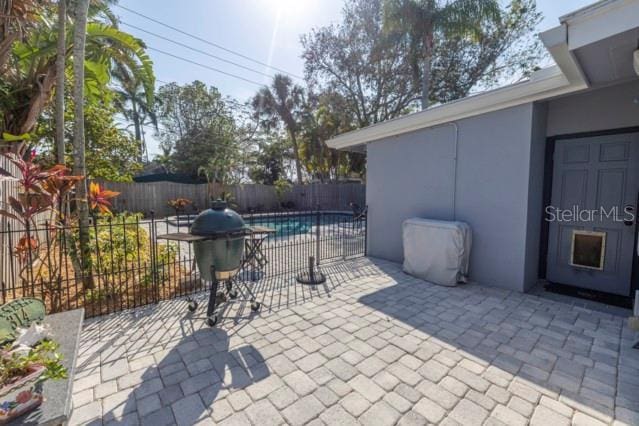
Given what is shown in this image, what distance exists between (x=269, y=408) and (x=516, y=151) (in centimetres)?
426

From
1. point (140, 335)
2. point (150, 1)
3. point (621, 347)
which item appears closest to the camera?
point (621, 347)

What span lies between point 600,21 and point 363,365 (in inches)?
140

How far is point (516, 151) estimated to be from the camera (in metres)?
3.85

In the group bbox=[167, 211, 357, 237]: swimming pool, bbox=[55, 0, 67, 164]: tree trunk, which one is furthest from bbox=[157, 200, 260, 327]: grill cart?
bbox=[55, 0, 67, 164]: tree trunk

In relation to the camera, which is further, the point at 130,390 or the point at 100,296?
the point at 100,296

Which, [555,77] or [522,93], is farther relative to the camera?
[522,93]

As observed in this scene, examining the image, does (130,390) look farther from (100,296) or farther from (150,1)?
(150,1)

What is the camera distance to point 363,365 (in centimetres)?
231

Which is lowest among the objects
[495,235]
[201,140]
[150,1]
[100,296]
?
[100,296]

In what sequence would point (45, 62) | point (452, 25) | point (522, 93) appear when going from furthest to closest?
1. point (452, 25)
2. point (45, 62)
3. point (522, 93)

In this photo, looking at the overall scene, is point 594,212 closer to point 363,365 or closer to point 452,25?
point 363,365

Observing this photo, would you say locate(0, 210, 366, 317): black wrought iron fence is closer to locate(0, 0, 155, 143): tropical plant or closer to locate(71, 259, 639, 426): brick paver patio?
locate(71, 259, 639, 426): brick paver patio

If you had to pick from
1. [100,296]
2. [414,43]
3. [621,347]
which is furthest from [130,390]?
[414,43]

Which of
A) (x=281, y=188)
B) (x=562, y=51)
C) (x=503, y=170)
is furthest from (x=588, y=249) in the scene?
(x=281, y=188)
